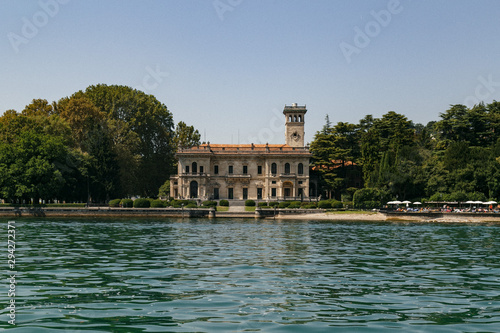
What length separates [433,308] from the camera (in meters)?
12.7

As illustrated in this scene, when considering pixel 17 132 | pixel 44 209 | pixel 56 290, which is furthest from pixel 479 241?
pixel 17 132

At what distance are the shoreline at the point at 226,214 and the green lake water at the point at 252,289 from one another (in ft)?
108

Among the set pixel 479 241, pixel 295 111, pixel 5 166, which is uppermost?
pixel 295 111

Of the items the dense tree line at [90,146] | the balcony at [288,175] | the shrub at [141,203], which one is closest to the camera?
the dense tree line at [90,146]

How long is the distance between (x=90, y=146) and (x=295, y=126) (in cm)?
3422

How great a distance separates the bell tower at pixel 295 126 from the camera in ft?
298

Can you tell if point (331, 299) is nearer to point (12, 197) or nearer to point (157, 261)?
point (157, 261)

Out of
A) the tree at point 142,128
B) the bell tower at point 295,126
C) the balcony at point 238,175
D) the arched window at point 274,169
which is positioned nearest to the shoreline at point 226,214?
the tree at point 142,128

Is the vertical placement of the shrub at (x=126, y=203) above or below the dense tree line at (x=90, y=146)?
below

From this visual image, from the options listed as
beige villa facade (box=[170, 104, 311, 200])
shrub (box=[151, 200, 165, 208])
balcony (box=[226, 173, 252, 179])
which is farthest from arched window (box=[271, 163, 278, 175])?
shrub (box=[151, 200, 165, 208])

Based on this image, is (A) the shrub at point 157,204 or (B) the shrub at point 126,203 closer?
(B) the shrub at point 126,203

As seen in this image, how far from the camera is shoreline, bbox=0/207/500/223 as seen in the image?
59.8 meters

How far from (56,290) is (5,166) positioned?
175 feet

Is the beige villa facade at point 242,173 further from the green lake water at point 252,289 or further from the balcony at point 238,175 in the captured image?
the green lake water at point 252,289
